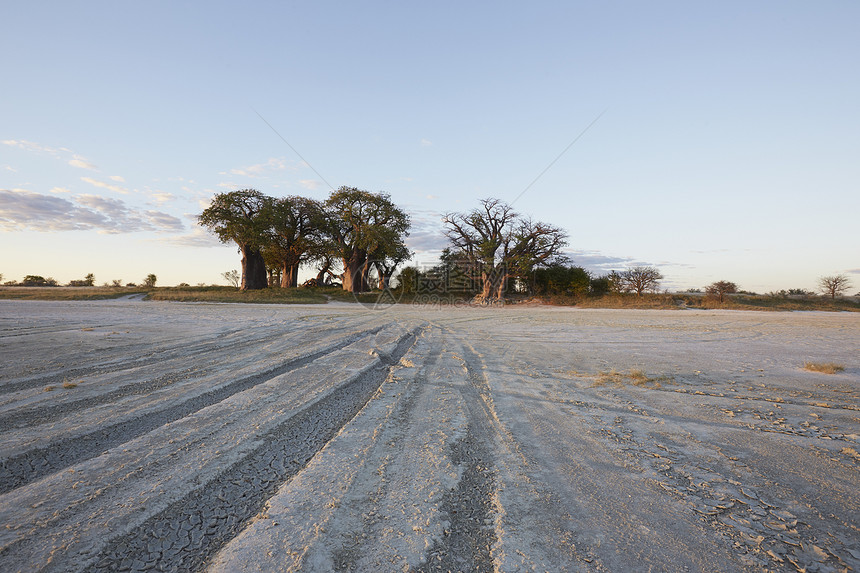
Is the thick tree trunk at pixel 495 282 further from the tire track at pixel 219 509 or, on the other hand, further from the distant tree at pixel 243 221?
the tire track at pixel 219 509

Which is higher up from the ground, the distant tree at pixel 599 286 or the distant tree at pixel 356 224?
the distant tree at pixel 356 224

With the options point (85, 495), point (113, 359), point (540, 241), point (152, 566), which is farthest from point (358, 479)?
point (540, 241)

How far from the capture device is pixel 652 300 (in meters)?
26.1

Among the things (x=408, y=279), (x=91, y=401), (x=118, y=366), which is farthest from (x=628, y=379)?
(x=408, y=279)

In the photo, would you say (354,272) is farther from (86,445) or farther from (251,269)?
(86,445)

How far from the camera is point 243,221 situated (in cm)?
2852

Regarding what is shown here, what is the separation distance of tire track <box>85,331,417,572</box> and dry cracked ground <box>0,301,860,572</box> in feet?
0.04

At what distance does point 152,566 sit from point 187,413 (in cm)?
221

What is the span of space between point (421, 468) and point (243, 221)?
30.6 metres

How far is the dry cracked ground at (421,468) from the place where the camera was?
1.66m

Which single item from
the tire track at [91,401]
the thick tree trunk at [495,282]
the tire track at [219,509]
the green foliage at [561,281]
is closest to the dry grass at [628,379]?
the tire track at [219,509]

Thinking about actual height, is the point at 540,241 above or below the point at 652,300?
above

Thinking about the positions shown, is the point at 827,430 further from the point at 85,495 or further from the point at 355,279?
the point at 355,279

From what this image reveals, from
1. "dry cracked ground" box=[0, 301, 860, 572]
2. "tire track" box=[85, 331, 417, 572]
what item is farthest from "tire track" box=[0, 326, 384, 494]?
"tire track" box=[85, 331, 417, 572]
